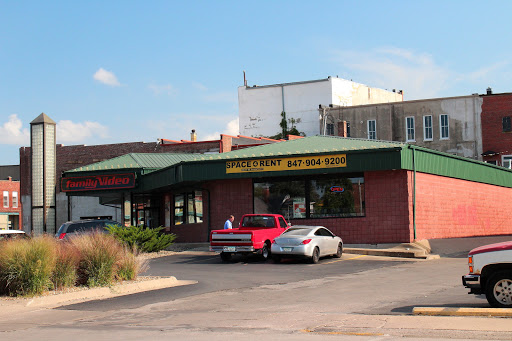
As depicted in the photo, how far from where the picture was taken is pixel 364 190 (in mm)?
29812

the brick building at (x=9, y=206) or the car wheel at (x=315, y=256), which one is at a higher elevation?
the brick building at (x=9, y=206)

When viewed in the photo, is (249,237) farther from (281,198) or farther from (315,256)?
(281,198)

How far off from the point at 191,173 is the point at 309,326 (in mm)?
21844

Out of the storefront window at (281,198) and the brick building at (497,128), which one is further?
the brick building at (497,128)

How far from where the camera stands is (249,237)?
2439 cm

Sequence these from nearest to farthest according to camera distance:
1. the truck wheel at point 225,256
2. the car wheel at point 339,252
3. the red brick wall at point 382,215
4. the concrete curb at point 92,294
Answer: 1. the concrete curb at point 92,294
2. the truck wheel at point 225,256
3. the car wheel at point 339,252
4. the red brick wall at point 382,215

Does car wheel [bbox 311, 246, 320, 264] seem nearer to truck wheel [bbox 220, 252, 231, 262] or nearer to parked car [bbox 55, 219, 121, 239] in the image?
truck wheel [bbox 220, 252, 231, 262]

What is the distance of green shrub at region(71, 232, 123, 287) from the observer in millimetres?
17297

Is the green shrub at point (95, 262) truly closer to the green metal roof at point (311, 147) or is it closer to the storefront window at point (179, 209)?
the green metal roof at point (311, 147)

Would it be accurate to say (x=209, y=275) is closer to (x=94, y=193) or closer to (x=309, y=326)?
(x=309, y=326)

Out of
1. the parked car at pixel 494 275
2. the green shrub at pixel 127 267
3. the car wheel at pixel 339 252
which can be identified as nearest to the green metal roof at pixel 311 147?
the car wheel at pixel 339 252

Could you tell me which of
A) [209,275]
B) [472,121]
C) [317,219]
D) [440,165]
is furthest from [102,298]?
[472,121]

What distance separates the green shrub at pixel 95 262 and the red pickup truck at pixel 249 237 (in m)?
7.38

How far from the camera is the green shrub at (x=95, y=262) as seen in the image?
17.3 meters
